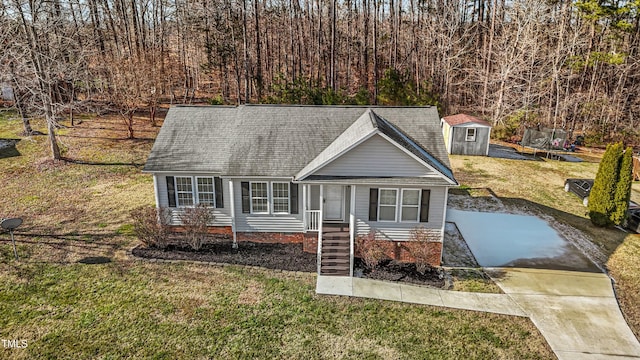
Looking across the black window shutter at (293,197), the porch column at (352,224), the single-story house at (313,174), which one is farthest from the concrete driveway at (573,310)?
the black window shutter at (293,197)

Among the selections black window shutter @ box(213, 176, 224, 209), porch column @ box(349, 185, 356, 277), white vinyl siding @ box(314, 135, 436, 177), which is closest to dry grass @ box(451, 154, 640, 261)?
white vinyl siding @ box(314, 135, 436, 177)

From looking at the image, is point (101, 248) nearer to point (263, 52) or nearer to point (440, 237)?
point (440, 237)

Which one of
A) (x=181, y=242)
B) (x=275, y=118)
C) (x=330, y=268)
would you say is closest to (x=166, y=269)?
(x=181, y=242)

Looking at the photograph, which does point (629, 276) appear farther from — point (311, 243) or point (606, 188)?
point (311, 243)

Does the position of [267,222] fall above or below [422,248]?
above

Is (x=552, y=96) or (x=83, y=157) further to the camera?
(x=552, y=96)

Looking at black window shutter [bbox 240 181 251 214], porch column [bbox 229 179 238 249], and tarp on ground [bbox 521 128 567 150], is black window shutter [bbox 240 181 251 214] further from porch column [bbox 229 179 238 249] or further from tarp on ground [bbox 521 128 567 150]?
tarp on ground [bbox 521 128 567 150]

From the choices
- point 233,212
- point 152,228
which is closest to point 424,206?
point 233,212
